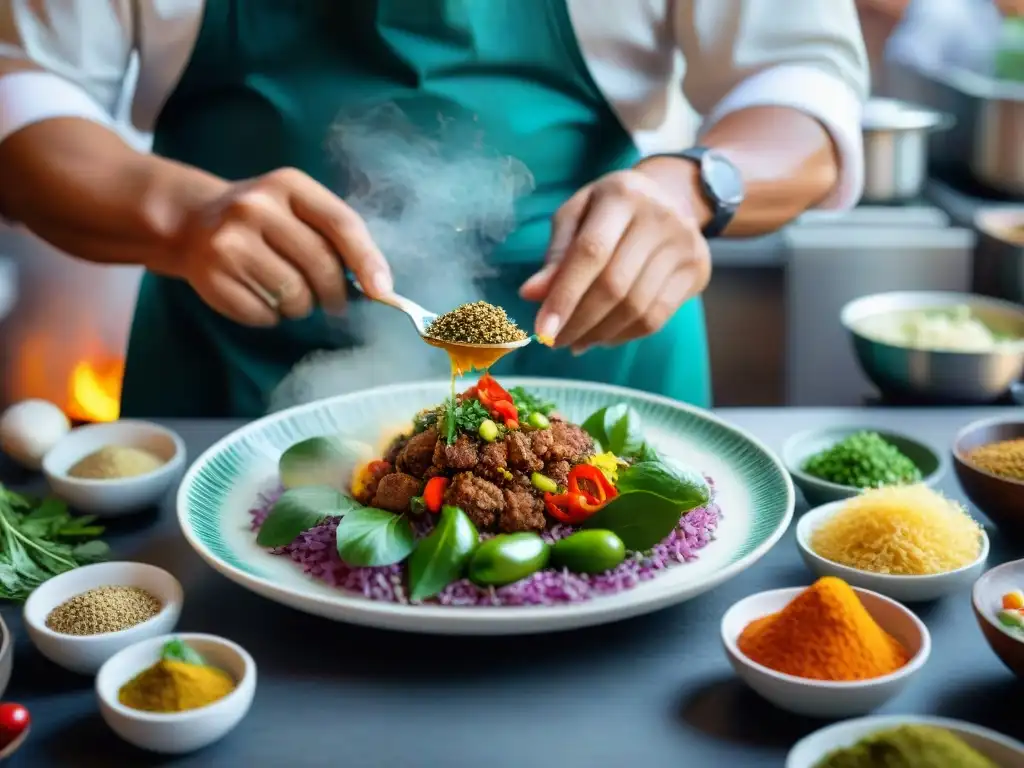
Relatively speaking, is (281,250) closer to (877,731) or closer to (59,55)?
(59,55)

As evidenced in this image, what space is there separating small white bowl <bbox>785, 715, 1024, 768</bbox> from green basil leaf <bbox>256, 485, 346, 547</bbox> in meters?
0.69

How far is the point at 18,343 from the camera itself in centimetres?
327

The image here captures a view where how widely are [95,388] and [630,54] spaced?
6.77 feet

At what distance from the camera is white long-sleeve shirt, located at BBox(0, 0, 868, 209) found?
209 cm

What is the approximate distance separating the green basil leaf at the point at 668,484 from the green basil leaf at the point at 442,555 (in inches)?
8.8

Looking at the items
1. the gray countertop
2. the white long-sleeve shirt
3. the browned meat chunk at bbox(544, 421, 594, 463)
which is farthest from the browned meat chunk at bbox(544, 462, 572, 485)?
the white long-sleeve shirt

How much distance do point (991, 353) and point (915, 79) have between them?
7.14 ft

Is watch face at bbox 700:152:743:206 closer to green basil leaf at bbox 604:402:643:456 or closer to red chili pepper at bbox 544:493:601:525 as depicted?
green basil leaf at bbox 604:402:643:456

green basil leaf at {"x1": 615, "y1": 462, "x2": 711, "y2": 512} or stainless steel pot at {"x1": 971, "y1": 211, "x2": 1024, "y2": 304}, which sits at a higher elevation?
green basil leaf at {"x1": 615, "y1": 462, "x2": 711, "y2": 512}

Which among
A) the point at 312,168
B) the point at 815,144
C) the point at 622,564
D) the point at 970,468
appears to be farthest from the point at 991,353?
the point at 312,168

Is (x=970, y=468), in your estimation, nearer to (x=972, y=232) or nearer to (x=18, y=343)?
(x=972, y=232)

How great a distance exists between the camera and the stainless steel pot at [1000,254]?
3.21 metres

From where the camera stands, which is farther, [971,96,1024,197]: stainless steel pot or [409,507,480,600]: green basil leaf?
[971,96,1024,197]: stainless steel pot

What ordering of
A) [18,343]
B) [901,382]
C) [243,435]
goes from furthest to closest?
[18,343] < [901,382] < [243,435]
